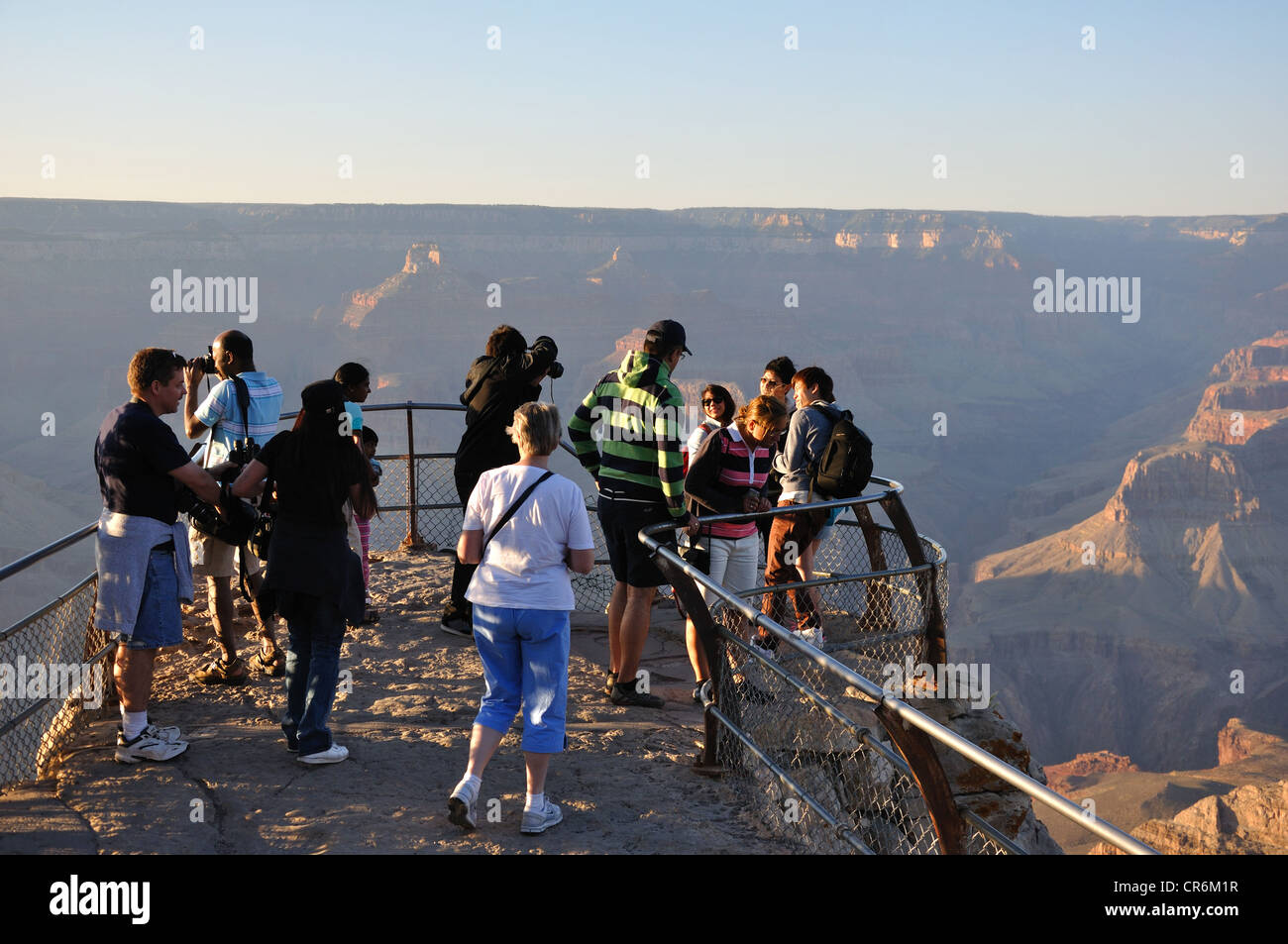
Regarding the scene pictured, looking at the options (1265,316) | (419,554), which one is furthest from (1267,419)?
(419,554)

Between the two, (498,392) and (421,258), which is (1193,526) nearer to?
(421,258)

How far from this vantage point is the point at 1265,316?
177875 mm

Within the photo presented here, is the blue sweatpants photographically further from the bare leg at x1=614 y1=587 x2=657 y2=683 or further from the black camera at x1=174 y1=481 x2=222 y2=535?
the black camera at x1=174 y1=481 x2=222 y2=535

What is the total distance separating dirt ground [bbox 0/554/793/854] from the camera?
152 inches

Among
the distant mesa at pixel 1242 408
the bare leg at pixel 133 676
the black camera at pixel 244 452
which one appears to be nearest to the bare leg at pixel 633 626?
the black camera at pixel 244 452

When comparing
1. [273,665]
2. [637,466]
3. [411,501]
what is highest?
[637,466]

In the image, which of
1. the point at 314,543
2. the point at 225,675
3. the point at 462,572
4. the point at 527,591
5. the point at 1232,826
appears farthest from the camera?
the point at 1232,826

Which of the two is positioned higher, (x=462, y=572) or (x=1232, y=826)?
(x=462, y=572)

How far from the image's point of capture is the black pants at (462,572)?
20.1ft

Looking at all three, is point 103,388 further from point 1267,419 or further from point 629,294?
point 1267,419

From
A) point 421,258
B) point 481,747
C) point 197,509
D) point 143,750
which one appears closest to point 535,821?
point 481,747

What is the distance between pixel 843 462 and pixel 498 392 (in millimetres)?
2045

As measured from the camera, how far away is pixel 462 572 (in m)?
6.38

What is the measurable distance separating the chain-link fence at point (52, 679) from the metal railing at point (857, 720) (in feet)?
9.52
